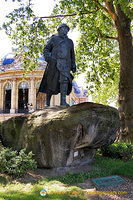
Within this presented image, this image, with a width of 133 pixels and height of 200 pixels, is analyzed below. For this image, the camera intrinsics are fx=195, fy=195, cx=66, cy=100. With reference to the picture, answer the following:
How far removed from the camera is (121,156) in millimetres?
7086

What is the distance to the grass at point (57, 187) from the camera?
3.56 m

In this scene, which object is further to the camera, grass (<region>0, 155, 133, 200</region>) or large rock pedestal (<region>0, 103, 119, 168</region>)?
large rock pedestal (<region>0, 103, 119, 168</region>)

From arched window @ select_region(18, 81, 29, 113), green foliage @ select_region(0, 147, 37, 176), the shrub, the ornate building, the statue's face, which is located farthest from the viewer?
arched window @ select_region(18, 81, 29, 113)

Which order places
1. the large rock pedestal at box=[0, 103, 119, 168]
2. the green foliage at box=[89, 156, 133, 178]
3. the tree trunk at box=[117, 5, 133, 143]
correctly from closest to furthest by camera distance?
the large rock pedestal at box=[0, 103, 119, 168]
the green foliage at box=[89, 156, 133, 178]
the tree trunk at box=[117, 5, 133, 143]

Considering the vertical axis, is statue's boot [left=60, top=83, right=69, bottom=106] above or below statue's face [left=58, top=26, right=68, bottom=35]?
below

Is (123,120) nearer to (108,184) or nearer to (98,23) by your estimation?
(108,184)

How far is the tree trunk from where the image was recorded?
31.1 feet

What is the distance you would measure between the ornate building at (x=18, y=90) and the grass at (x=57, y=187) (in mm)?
30562

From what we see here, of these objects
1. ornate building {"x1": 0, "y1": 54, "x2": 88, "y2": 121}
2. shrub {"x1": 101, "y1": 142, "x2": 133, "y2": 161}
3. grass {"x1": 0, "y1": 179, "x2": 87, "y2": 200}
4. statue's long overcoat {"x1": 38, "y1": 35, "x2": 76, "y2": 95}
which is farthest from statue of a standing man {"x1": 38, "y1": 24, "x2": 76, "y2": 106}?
ornate building {"x1": 0, "y1": 54, "x2": 88, "y2": 121}

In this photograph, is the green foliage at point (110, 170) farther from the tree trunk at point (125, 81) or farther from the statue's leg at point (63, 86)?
the tree trunk at point (125, 81)

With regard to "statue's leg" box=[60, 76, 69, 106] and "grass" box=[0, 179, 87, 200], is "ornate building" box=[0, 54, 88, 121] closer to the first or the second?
"statue's leg" box=[60, 76, 69, 106]

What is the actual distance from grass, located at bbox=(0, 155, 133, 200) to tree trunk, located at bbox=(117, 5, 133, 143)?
4.11 meters

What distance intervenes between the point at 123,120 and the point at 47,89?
4893 millimetres

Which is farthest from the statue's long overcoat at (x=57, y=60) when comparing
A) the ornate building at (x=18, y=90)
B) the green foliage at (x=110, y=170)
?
the ornate building at (x=18, y=90)
